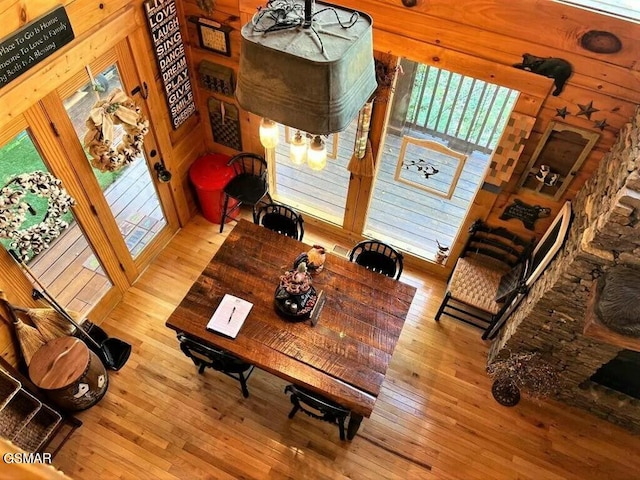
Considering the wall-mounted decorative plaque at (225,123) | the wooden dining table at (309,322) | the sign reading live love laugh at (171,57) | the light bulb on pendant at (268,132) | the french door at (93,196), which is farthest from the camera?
the wall-mounted decorative plaque at (225,123)

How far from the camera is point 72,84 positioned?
10.5 ft

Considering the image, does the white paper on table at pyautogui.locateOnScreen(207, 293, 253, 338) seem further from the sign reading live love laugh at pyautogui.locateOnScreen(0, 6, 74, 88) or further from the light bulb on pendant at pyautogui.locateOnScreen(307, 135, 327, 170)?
the sign reading live love laugh at pyautogui.locateOnScreen(0, 6, 74, 88)

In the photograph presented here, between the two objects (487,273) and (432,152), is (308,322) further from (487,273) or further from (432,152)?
(432,152)

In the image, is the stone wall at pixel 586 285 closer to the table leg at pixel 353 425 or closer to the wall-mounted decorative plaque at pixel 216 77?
the table leg at pixel 353 425

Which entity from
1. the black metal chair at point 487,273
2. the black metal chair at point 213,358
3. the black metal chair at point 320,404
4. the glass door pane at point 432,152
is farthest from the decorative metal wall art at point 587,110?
the black metal chair at point 213,358

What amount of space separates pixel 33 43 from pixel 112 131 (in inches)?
31.8

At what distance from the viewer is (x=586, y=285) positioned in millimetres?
3086

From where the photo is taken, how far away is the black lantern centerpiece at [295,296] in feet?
11.3

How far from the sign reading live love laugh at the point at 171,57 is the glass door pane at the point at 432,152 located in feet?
5.90

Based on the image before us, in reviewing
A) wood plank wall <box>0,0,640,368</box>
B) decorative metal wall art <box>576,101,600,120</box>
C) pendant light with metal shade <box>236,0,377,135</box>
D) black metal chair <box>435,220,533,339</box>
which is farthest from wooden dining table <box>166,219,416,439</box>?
pendant light with metal shade <box>236,0,377,135</box>

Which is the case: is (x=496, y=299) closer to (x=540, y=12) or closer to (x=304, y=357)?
(x=304, y=357)

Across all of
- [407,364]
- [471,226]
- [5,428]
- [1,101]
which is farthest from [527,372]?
[1,101]

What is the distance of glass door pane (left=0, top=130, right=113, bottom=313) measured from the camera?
3.03 m

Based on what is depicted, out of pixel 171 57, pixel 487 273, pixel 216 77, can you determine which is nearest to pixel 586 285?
pixel 487 273
